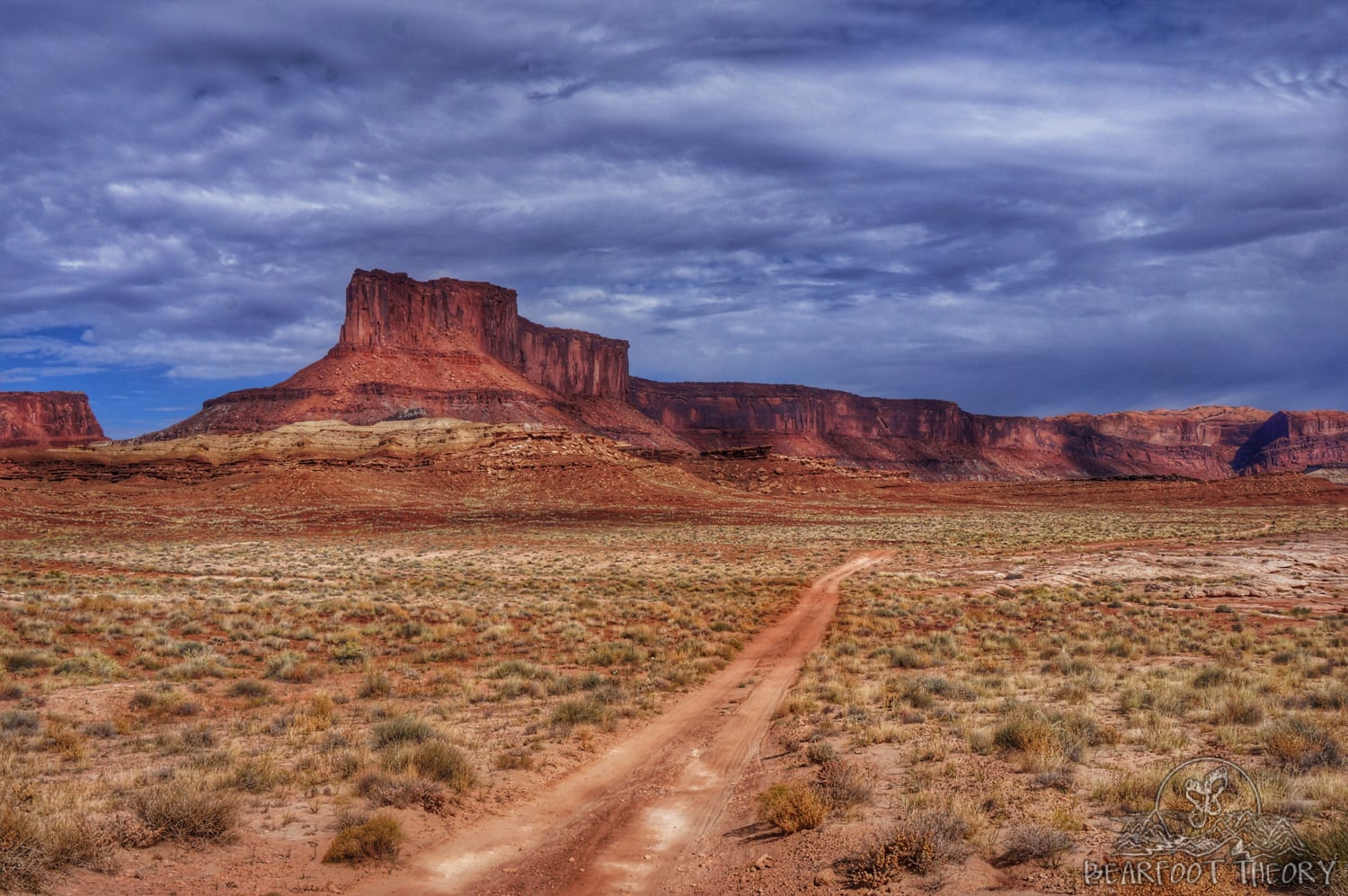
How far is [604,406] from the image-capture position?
15362 centimetres

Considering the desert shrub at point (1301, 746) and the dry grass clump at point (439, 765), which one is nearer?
the desert shrub at point (1301, 746)

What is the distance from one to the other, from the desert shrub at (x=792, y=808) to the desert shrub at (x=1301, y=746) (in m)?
3.91

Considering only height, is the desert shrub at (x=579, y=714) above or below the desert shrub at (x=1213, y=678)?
below

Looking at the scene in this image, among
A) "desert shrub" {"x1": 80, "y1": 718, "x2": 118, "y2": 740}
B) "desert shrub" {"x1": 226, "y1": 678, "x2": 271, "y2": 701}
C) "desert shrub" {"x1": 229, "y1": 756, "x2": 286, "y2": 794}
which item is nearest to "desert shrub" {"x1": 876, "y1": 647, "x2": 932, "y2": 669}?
"desert shrub" {"x1": 229, "y1": 756, "x2": 286, "y2": 794}

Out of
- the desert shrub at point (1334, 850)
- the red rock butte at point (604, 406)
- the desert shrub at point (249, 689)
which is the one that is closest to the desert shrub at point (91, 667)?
the desert shrub at point (249, 689)

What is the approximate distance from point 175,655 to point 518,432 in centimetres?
7709

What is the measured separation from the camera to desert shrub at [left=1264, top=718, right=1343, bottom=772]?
651 centimetres

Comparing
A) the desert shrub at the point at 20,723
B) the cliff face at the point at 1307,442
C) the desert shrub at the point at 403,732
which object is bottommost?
the desert shrub at the point at 20,723

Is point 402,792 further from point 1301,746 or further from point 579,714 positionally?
point 1301,746

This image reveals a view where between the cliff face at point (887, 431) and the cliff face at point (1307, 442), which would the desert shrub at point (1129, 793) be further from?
the cliff face at point (1307, 442)

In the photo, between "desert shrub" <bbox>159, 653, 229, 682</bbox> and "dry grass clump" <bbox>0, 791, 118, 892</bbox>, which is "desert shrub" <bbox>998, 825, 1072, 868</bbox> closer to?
"dry grass clump" <bbox>0, 791, 118, 892</bbox>

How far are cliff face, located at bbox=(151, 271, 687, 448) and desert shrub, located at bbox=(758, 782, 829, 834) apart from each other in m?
105

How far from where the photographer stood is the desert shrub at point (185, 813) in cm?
585

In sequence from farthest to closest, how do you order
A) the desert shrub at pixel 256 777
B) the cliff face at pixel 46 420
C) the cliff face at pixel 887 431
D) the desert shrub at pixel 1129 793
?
the cliff face at pixel 887 431, the cliff face at pixel 46 420, the desert shrub at pixel 256 777, the desert shrub at pixel 1129 793
